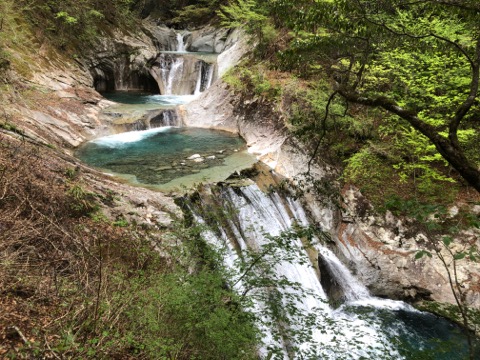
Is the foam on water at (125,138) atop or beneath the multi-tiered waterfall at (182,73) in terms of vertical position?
beneath

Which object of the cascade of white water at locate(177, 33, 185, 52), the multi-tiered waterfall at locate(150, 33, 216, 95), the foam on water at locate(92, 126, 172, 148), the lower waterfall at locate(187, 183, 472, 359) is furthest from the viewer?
the cascade of white water at locate(177, 33, 185, 52)

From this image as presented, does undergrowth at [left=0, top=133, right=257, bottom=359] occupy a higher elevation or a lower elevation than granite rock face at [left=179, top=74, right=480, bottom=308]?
higher

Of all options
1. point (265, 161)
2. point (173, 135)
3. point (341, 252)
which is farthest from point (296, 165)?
point (173, 135)

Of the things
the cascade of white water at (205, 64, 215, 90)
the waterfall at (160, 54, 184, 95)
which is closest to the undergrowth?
the cascade of white water at (205, 64, 215, 90)

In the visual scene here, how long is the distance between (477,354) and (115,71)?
19.8 metres

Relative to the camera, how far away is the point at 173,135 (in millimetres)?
12922

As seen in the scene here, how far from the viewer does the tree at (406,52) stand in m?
3.77

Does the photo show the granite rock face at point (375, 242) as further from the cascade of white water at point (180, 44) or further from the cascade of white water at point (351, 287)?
the cascade of white water at point (180, 44)

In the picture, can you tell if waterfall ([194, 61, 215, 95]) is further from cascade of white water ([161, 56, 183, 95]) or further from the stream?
the stream

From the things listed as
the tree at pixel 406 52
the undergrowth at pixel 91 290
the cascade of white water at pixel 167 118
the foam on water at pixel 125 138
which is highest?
the tree at pixel 406 52

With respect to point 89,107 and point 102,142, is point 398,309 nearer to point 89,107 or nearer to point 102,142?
point 102,142

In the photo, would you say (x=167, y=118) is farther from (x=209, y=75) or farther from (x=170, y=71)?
(x=170, y=71)

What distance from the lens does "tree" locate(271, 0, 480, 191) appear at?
12.4 ft

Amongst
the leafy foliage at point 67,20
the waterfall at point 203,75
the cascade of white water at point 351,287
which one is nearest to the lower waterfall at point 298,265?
the cascade of white water at point 351,287
